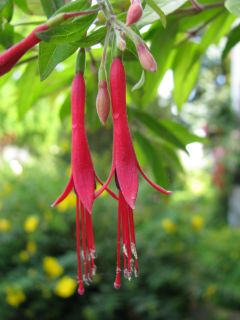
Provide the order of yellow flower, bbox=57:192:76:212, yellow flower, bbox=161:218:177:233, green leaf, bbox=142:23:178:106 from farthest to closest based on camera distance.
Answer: yellow flower, bbox=161:218:177:233, yellow flower, bbox=57:192:76:212, green leaf, bbox=142:23:178:106

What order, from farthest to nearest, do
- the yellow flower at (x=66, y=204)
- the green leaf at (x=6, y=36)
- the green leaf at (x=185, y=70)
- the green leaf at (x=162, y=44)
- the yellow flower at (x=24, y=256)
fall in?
the yellow flower at (x=66, y=204) → the yellow flower at (x=24, y=256) → the green leaf at (x=185, y=70) → the green leaf at (x=162, y=44) → the green leaf at (x=6, y=36)

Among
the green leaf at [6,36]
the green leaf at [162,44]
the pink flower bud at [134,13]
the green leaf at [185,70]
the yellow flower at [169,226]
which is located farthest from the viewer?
the yellow flower at [169,226]

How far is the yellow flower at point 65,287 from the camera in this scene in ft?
6.59

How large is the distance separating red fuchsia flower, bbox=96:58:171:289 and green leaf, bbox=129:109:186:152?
28 centimetres

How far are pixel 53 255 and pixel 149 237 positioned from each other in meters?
0.46

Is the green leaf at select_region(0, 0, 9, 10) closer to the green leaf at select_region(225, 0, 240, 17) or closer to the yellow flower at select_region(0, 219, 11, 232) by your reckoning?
the green leaf at select_region(225, 0, 240, 17)

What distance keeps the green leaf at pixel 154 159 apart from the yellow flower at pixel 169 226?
5.37 feet

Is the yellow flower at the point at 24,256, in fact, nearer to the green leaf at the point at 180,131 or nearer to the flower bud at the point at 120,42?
the green leaf at the point at 180,131

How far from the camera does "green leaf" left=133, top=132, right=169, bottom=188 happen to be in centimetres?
79

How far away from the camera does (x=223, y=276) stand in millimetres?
2562

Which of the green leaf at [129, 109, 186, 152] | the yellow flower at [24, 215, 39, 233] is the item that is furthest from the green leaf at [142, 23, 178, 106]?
the yellow flower at [24, 215, 39, 233]

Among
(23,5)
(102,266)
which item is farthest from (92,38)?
(102,266)

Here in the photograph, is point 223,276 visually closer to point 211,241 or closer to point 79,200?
point 211,241

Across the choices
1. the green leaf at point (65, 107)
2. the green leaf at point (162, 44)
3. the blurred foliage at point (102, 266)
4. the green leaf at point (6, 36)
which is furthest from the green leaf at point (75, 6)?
the blurred foliage at point (102, 266)
